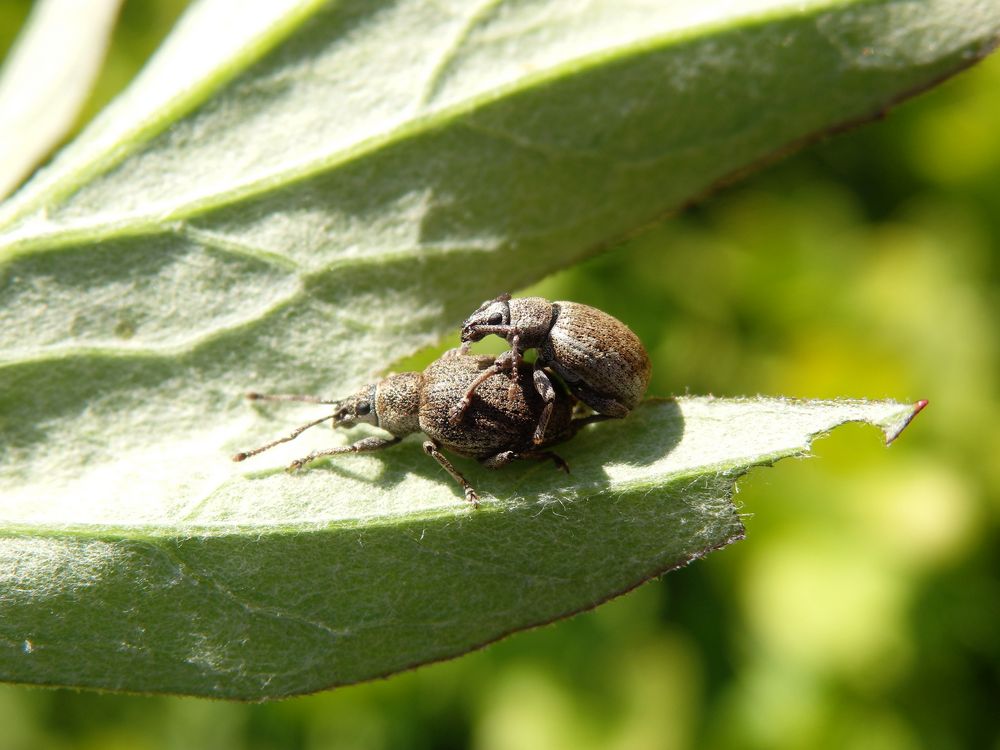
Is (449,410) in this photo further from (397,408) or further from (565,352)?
(565,352)

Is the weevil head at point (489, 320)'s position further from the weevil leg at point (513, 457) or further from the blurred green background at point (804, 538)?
the blurred green background at point (804, 538)

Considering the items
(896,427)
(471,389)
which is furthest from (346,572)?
(896,427)

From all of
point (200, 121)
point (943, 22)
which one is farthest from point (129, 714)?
point (943, 22)

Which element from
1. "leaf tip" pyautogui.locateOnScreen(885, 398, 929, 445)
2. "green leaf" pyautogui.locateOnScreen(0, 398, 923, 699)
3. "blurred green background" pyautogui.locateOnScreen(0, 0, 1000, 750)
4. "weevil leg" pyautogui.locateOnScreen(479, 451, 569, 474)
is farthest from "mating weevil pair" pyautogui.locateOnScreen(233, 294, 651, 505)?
"blurred green background" pyautogui.locateOnScreen(0, 0, 1000, 750)

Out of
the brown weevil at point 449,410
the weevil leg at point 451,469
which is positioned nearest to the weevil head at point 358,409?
the brown weevil at point 449,410

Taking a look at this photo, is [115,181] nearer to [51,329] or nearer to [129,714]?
[51,329]

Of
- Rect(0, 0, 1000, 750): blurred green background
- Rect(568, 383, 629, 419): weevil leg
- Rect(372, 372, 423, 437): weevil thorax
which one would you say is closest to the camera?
Rect(568, 383, 629, 419): weevil leg

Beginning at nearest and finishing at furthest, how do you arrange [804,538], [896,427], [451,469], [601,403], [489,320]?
1. [896,427]
2. [451,469]
3. [601,403]
4. [489,320]
5. [804,538]

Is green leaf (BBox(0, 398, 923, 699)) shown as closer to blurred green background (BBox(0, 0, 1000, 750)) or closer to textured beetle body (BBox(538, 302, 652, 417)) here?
textured beetle body (BBox(538, 302, 652, 417))
